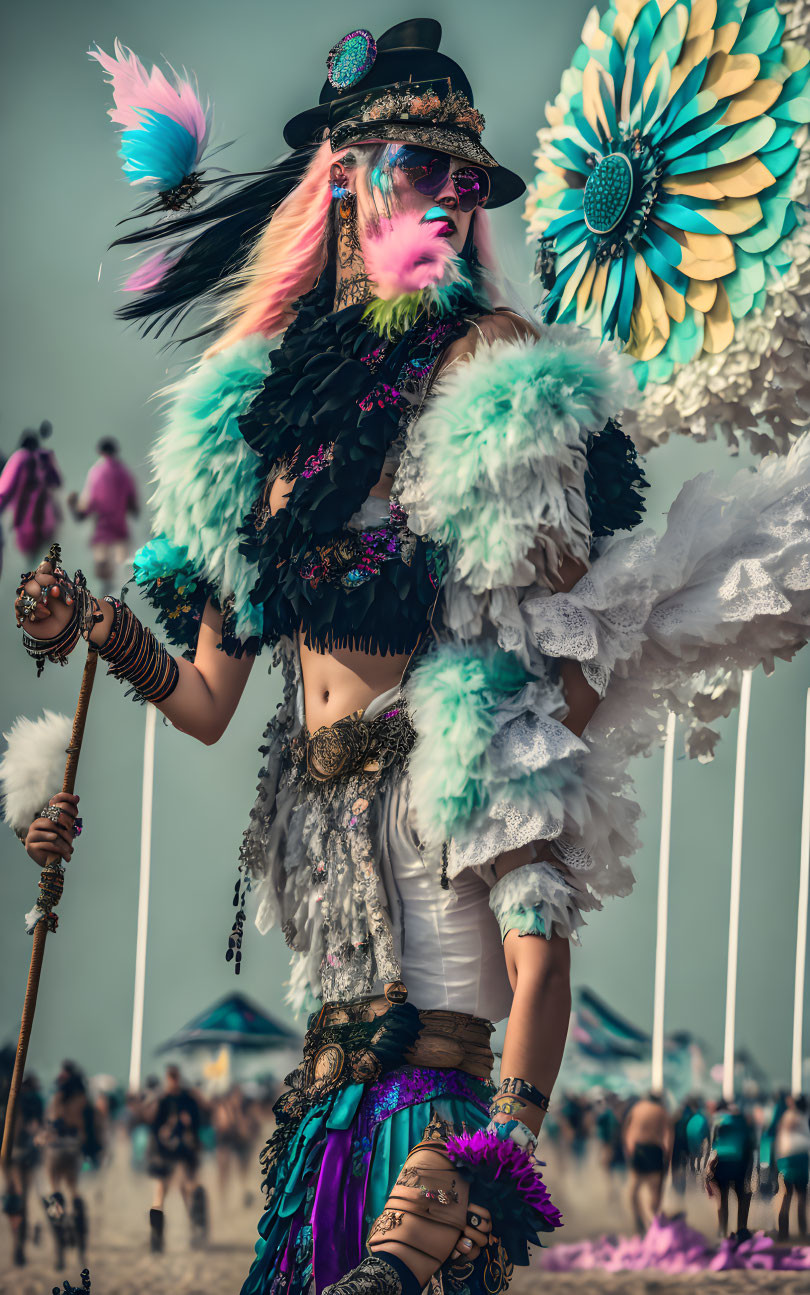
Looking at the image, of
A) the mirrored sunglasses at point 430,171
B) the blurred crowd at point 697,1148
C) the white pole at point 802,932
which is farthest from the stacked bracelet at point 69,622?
the blurred crowd at point 697,1148

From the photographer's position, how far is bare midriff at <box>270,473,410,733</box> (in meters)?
1.61

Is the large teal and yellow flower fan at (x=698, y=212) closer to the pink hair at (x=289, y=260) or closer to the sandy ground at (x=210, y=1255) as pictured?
the pink hair at (x=289, y=260)

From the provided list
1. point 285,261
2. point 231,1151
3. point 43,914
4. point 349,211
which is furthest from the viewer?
point 231,1151

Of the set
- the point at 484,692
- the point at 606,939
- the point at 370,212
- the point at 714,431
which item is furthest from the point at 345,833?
the point at 606,939

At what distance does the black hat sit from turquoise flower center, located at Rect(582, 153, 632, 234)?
0.53 metres

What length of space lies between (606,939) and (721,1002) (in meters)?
0.45

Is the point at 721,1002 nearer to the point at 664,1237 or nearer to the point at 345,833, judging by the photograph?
the point at 664,1237

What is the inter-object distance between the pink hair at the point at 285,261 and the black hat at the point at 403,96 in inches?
3.3

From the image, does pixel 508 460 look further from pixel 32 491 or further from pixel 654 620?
pixel 32 491

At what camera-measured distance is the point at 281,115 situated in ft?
12.9

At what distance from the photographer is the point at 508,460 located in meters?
1.47

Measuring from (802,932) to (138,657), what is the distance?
348 centimetres

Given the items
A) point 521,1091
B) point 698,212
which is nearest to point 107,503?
point 698,212

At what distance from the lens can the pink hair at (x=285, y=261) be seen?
1.83 meters
